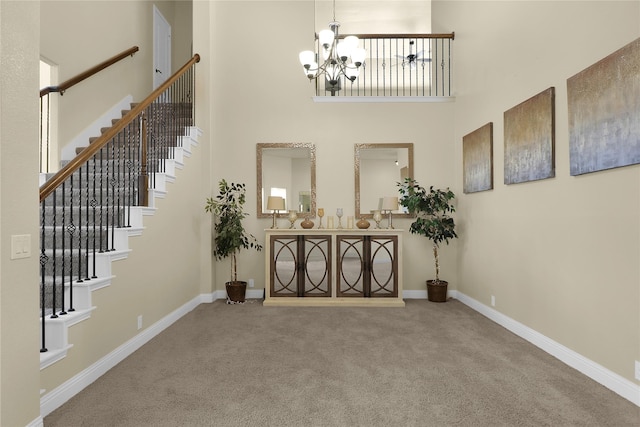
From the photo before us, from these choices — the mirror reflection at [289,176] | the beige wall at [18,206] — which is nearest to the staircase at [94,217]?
the beige wall at [18,206]

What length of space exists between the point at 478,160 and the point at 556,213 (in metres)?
1.59

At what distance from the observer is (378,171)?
18.1 ft

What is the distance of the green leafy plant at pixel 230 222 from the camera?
5.00m

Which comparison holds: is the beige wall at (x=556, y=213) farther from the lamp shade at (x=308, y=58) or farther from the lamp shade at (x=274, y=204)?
the lamp shade at (x=274, y=204)

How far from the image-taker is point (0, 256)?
1755mm

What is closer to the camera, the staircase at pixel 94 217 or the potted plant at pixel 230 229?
the staircase at pixel 94 217

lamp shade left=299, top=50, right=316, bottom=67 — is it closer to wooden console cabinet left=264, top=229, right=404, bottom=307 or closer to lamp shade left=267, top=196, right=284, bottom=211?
lamp shade left=267, top=196, right=284, bottom=211

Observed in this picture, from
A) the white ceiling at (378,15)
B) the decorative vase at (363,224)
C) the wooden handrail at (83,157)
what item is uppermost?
the white ceiling at (378,15)

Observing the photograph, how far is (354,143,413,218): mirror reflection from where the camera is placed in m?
5.49

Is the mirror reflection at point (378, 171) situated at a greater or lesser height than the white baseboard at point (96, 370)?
greater

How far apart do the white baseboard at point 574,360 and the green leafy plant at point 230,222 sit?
3.28 meters

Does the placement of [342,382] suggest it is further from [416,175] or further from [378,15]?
[378,15]

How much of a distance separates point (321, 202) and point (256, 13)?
119 inches

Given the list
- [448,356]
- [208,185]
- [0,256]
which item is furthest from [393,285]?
[0,256]
